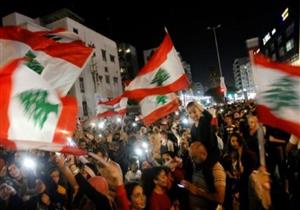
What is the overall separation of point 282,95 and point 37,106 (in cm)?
261

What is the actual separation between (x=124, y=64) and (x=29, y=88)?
57321 mm

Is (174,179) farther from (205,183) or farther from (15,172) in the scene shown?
(15,172)

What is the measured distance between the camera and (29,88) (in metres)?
4.23

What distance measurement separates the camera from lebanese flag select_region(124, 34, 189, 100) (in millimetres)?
7667

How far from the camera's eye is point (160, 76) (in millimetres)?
7777

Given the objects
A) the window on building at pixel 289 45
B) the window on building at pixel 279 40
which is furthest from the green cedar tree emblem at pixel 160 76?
the window on building at pixel 279 40

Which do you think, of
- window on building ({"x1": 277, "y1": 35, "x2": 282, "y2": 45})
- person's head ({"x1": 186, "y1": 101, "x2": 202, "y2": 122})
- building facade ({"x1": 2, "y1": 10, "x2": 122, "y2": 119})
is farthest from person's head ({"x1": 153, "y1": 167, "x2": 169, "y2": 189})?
window on building ({"x1": 277, "y1": 35, "x2": 282, "y2": 45})

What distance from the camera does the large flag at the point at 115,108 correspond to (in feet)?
45.8

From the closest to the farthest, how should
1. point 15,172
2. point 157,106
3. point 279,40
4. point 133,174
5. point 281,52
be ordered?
point 15,172, point 133,174, point 157,106, point 281,52, point 279,40

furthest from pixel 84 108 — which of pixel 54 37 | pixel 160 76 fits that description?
pixel 54 37

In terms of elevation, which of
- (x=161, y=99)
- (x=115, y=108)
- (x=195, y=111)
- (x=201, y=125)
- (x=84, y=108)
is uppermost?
(x=84, y=108)

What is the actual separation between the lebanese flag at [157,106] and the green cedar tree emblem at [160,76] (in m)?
0.72

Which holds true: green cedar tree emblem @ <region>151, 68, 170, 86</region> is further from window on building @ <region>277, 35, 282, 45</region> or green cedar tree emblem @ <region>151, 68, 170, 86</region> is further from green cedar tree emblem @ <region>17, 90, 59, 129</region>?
window on building @ <region>277, 35, 282, 45</region>

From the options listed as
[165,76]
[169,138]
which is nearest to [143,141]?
[169,138]
